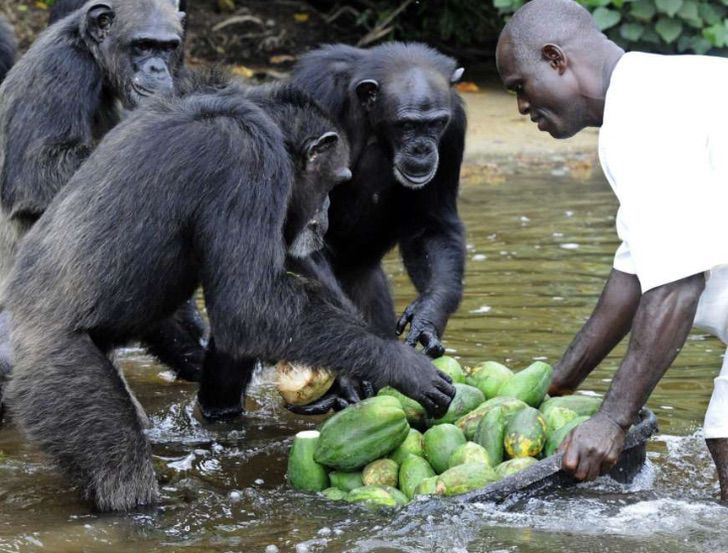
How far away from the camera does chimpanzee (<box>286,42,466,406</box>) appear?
739cm

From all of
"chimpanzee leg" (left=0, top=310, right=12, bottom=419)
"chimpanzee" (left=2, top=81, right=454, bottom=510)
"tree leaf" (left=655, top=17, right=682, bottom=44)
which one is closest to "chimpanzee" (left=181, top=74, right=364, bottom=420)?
"chimpanzee" (left=2, top=81, right=454, bottom=510)

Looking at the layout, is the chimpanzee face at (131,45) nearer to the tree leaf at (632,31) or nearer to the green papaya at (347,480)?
the green papaya at (347,480)

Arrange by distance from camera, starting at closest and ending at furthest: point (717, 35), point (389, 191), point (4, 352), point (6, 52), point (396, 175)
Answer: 1. point (4, 352)
2. point (396, 175)
3. point (389, 191)
4. point (6, 52)
5. point (717, 35)

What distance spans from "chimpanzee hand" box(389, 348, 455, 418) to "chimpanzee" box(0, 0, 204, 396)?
2497 millimetres

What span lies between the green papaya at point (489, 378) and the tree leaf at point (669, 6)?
10.5m

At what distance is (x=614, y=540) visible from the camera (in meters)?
5.25

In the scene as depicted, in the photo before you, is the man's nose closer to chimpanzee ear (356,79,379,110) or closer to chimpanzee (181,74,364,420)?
chimpanzee (181,74,364,420)

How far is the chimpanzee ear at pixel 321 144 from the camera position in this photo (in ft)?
20.2

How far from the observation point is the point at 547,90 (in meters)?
5.74

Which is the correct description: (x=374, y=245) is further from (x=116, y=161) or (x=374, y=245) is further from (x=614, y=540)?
(x=614, y=540)

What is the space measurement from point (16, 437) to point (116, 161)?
6.98 ft

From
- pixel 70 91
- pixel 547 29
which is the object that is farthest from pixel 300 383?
pixel 547 29

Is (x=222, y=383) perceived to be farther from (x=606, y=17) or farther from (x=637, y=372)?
(x=606, y=17)

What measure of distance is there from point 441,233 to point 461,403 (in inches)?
77.8
